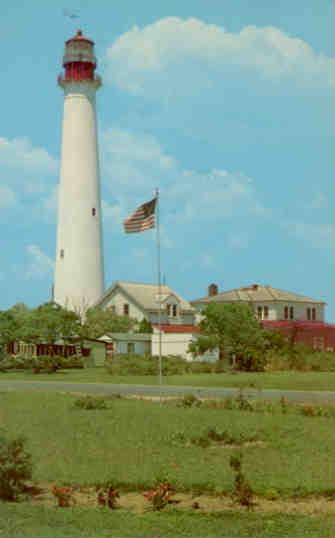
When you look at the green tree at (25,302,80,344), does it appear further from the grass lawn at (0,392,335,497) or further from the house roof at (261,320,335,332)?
the grass lawn at (0,392,335,497)

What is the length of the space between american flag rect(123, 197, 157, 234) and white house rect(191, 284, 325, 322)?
4345 cm

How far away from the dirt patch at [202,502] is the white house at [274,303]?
5655cm

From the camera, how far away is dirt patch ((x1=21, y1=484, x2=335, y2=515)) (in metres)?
10.5

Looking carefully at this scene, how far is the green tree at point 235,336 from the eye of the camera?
151 feet

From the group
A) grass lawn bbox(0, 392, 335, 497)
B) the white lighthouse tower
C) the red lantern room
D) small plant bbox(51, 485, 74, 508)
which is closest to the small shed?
the white lighthouse tower

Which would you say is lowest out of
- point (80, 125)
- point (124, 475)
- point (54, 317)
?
point (124, 475)

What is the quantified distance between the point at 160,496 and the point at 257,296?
60.5m

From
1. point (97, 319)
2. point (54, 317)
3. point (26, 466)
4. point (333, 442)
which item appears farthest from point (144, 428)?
point (97, 319)

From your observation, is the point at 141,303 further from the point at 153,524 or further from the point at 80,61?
the point at 153,524

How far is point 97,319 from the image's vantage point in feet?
206

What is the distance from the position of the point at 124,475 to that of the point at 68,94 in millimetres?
52784

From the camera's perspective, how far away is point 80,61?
61969mm

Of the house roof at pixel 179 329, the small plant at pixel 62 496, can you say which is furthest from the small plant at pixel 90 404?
the house roof at pixel 179 329

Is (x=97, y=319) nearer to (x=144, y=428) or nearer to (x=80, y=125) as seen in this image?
(x=80, y=125)
